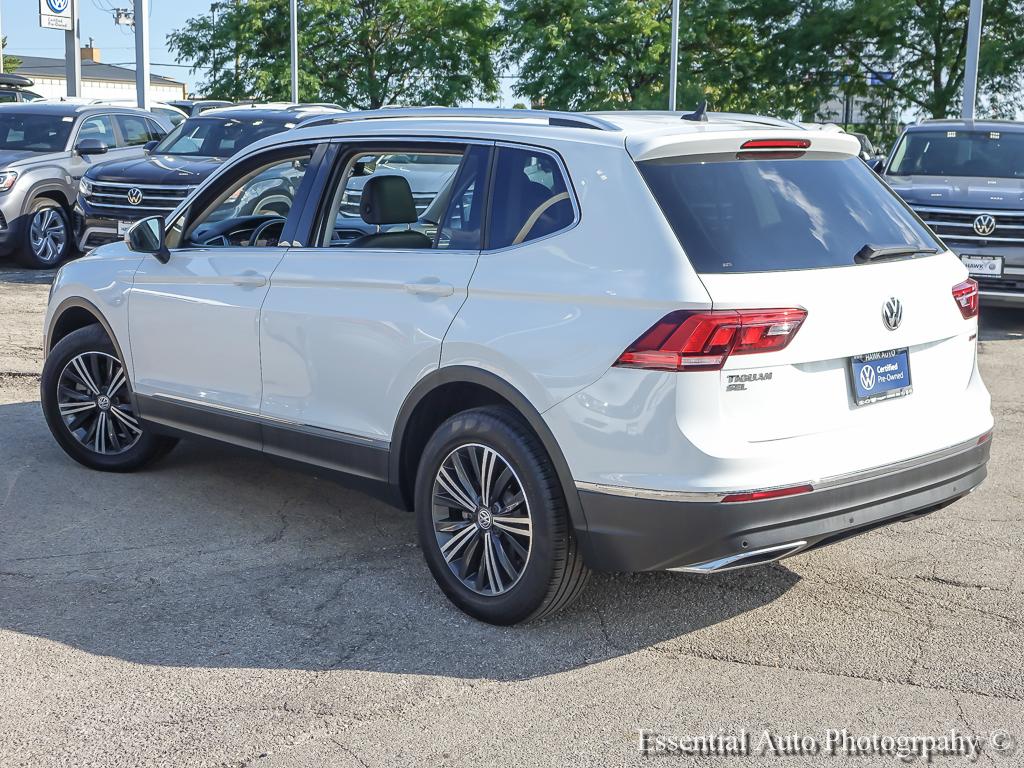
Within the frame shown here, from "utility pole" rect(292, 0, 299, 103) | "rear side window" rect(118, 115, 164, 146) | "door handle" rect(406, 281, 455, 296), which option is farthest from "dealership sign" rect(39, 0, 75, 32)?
"door handle" rect(406, 281, 455, 296)

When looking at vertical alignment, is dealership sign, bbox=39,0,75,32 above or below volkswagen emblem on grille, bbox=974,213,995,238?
above

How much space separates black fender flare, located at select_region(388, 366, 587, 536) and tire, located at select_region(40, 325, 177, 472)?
2.11 meters

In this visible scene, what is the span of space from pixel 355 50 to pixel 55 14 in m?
11.2

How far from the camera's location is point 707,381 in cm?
394

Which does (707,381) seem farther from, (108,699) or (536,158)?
(108,699)

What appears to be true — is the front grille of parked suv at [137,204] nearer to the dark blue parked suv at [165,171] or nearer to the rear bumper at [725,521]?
the dark blue parked suv at [165,171]

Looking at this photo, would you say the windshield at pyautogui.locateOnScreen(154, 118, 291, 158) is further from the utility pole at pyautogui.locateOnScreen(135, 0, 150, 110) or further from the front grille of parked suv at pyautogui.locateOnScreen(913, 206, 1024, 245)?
the utility pole at pyautogui.locateOnScreen(135, 0, 150, 110)

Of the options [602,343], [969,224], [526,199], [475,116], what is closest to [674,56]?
[969,224]

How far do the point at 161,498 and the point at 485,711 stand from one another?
9.26 feet

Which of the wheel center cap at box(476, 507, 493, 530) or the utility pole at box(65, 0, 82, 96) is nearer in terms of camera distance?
the wheel center cap at box(476, 507, 493, 530)

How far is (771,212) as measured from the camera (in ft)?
14.1

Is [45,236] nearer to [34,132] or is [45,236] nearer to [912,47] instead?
[34,132]

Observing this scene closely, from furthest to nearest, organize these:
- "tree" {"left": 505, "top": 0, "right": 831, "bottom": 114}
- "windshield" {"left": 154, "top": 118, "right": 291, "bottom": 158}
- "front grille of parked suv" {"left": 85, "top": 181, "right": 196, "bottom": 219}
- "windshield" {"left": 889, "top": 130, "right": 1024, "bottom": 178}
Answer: "tree" {"left": 505, "top": 0, "right": 831, "bottom": 114} < "windshield" {"left": 154, "top": 118, "right": 291, "bottom": 158} < "front grille of parked suv" {"left": 85, "top": 181, "right": 196, "bottom": 219} < "windshield" {"left": 889, "top": 130, "right": 1024, "bottom": 178}

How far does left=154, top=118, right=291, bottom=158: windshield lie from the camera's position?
14.5 metres
